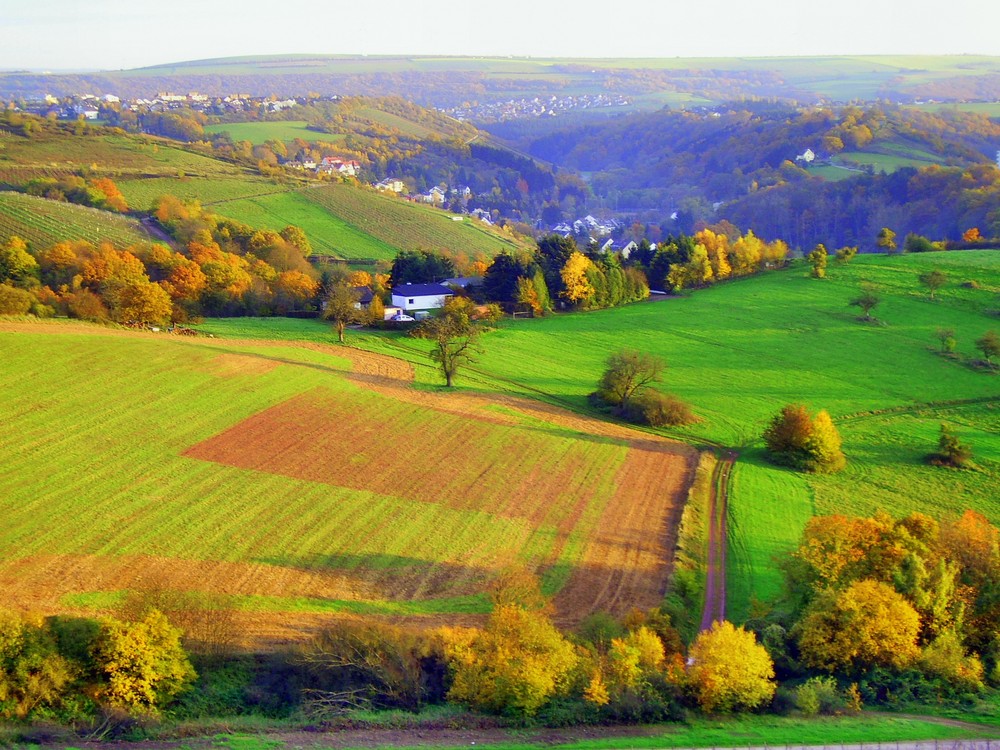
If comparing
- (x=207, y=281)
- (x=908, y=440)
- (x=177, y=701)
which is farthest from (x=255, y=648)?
(x=207, y=281)

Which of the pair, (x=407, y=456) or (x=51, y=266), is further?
(x=51, y=266)

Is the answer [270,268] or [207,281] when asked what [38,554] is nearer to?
[207,281]

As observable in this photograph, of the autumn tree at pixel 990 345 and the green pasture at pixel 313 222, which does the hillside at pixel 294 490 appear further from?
the green pasture at pixel 313 222

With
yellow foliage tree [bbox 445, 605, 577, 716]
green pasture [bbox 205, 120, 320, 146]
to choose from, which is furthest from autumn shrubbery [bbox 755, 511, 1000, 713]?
green pasture [bbox 205, 120, 320, 146]

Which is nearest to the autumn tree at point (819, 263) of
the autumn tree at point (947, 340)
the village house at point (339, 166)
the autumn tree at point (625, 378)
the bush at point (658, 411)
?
the autumn tree at point (947, 340)

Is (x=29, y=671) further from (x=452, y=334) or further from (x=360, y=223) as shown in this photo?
(x=360, y=223)
